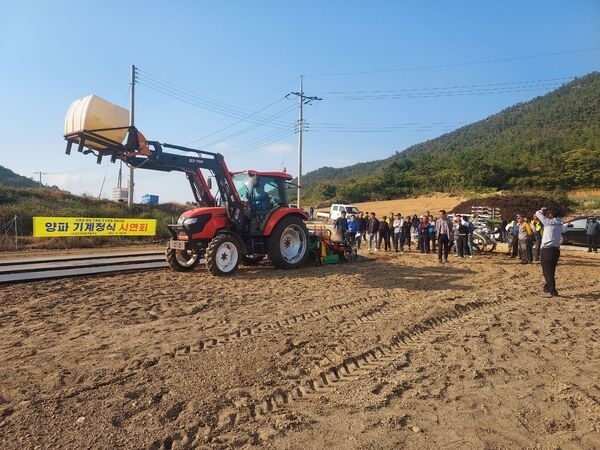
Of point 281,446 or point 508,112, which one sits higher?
→ point 508,112

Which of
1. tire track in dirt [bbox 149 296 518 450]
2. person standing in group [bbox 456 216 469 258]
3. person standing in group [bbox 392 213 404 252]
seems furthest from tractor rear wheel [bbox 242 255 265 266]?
person standing in group [bbox 392 213 404 252]

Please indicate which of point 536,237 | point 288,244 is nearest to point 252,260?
point 288,244

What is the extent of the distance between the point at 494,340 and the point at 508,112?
121 meters

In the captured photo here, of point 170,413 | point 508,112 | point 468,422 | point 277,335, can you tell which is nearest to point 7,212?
point 277,335

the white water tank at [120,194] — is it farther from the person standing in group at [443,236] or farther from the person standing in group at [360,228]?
the person standing in group at [443,236]

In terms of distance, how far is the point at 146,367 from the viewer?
14.4ft

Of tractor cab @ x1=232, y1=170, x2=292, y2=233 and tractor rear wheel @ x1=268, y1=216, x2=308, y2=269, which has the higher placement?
tractor cab @ x1=232, y1=170, x2=292, y2=233

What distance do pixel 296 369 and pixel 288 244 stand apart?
7.84 metres

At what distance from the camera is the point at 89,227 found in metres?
19.8

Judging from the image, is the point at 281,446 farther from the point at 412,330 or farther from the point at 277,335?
the point at 412,330

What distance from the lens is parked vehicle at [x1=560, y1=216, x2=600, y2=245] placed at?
19.0m

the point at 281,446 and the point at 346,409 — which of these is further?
the point at 346,409

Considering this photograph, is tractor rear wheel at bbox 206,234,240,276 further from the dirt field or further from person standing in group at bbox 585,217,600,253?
person standing in group at bbox 585,217,600,253

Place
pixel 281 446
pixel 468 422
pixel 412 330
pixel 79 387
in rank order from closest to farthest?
pixel 281 446, pixel 468 422, pixel 79 387, pixel 412 330
